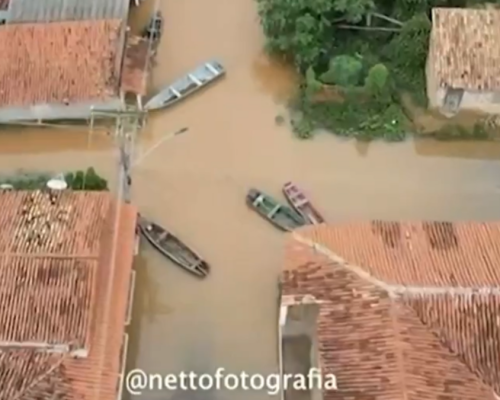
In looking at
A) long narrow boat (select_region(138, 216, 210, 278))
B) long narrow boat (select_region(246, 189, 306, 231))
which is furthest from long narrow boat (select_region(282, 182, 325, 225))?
long narrow boat (select_region(138, 216, 210, 278))

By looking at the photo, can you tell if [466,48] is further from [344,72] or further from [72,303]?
[72,303]

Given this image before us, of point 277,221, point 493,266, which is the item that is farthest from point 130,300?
point 493,266

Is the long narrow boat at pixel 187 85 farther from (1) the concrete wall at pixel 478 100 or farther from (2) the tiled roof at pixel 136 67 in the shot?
(1) the concrete wall at pixel 478 100

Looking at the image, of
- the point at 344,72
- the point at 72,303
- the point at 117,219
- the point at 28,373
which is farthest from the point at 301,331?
the point at 344,72

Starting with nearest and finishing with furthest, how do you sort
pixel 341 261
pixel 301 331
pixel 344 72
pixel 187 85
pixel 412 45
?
pixel 341 261 < pixel 301 331 < pixel 344 72 < pixel 412 45 < pixel 187 85

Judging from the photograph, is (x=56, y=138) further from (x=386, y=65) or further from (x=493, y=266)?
(x=493, y=266)

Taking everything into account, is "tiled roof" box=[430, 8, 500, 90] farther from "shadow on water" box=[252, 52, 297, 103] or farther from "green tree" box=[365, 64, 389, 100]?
"shadow on water" box=[252, 52, 297, 103]

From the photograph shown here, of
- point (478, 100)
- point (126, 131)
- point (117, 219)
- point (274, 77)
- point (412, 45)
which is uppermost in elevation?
point (412, 45)
